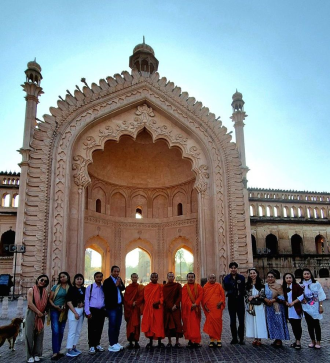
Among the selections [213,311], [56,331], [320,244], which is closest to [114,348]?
[56,331]

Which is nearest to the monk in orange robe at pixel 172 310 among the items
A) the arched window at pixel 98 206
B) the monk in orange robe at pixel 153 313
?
the monk in orange robe at pixel 153 313

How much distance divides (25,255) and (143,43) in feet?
59.6

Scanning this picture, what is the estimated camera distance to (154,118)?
838 inches

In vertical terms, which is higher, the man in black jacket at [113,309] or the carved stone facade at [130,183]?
the carved stone facade at [130,183]

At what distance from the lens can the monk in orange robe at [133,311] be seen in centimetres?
836

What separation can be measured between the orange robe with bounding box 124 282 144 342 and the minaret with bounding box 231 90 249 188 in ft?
43.9

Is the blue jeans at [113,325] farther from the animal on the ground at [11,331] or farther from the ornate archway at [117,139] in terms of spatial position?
the ornate archway at [117,139]

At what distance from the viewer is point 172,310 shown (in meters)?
8.52

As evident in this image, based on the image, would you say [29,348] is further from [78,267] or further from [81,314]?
[78,267]

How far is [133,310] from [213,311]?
209 centimetres

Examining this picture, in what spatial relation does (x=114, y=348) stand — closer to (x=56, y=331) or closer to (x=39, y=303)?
(x=56, y=331)

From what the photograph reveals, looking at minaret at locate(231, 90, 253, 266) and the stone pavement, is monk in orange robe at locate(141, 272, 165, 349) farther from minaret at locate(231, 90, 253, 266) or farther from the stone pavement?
minaret at locate(231, 90, 253, 266)

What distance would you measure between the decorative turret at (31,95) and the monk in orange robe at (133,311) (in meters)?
12.2

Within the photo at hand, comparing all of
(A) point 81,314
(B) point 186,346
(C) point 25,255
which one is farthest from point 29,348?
(C) point 25,255
